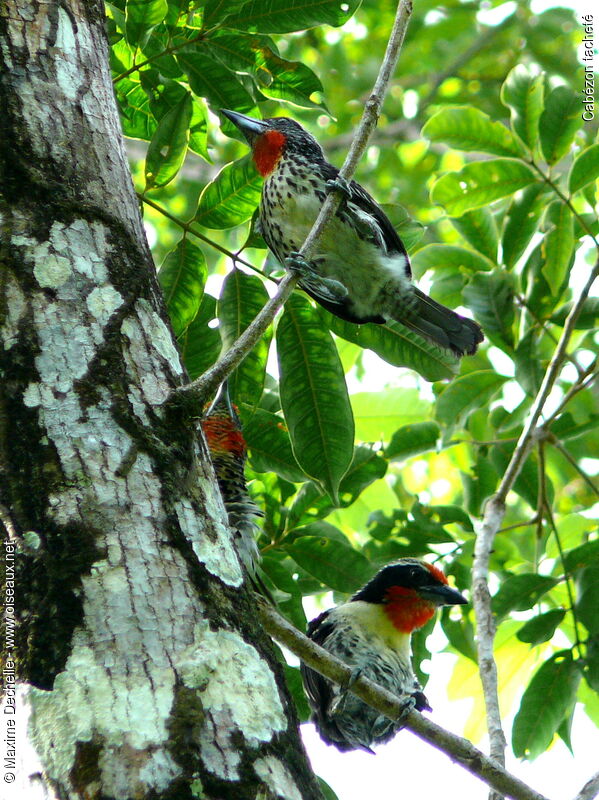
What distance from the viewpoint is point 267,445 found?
3111mm

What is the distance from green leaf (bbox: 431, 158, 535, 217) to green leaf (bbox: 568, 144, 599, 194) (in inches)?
10.6

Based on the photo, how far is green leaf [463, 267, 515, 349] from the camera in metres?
3.59

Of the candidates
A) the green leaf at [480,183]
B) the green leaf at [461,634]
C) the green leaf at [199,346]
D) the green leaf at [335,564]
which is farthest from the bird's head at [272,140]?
the green leaf at [461,634]

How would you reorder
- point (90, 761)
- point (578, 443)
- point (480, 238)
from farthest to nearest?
point (578, 443)
point (480, 238)
point (90, 761)

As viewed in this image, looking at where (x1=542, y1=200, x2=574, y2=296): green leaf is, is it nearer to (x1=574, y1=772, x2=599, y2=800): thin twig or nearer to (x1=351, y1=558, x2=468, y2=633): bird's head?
(x1=351, y1=558, x2=468, y2=633): bird's head

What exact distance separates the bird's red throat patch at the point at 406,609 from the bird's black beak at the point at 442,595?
77 mm

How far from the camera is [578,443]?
5.10 meters

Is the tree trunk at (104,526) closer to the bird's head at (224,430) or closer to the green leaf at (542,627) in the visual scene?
the bird's head at (224,430)

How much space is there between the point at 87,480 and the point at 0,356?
0.30m

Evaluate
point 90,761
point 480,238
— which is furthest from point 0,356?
point 480,238

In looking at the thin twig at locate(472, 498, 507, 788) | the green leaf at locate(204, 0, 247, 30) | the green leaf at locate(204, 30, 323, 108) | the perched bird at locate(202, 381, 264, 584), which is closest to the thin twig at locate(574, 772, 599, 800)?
the thin twig at locate(472, 498, 507, 788)

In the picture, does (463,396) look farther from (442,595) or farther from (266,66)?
(266,66)

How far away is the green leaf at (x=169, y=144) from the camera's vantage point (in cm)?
286

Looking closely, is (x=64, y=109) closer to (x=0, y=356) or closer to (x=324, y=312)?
(x=0, y=356)
